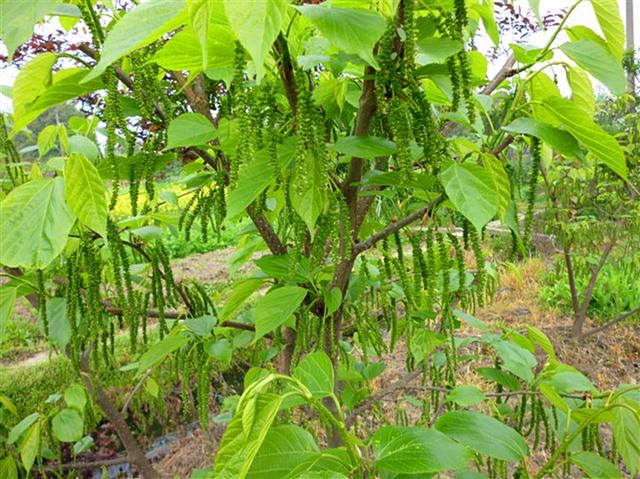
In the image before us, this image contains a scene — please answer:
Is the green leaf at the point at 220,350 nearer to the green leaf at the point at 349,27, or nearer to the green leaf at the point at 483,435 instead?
the green leaf at the point at 483,435

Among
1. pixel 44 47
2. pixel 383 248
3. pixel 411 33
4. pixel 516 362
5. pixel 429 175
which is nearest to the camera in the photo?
pixel 411 33

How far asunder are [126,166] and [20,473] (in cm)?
220

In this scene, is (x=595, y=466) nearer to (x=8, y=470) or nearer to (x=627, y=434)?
(x=627, y=434)

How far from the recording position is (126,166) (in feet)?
2.64

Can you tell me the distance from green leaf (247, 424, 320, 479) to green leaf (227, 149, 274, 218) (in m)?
0.28

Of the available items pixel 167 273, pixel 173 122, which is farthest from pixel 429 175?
pixel 167 273

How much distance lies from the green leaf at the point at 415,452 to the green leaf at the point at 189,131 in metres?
0.49

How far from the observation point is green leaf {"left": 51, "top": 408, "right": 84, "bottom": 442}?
144cm

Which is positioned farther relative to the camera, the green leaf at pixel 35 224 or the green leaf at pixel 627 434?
the green leaf at pixel 627 434

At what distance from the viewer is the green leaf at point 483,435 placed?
0.82 meters

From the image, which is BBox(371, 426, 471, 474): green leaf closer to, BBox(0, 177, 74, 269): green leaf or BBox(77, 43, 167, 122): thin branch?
BBox(0, 177, 74, 269): green leaf

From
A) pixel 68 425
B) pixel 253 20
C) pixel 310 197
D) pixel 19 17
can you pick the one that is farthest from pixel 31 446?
pixel 253 20

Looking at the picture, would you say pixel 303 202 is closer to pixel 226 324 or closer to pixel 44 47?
pixel 226 324

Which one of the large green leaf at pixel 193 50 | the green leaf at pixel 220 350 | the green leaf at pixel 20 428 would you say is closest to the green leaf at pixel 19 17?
the large green leaf at pixel 193 50
